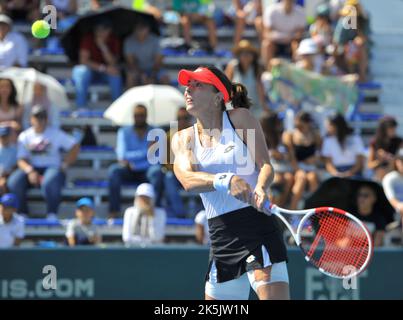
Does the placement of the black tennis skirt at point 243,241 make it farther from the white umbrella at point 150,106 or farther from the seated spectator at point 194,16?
the seated spectator at point 194,16

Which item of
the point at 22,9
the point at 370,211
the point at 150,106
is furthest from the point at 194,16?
the point at 370,211

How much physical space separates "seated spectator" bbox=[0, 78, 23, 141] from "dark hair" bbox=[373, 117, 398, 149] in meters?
3.56

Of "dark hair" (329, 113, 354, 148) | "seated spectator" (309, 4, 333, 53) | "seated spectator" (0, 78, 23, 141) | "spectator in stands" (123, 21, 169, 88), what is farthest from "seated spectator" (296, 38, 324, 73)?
→ "seated spectator" (0, 78, 23, 141)

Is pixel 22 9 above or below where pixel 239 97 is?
above

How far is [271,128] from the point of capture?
36.4 ft

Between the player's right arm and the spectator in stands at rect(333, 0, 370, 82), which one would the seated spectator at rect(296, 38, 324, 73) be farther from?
the player's right arm

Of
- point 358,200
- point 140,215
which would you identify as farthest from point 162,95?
point 358,200

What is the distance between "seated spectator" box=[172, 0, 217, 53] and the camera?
13094 millimetres

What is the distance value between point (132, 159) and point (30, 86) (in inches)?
54.8

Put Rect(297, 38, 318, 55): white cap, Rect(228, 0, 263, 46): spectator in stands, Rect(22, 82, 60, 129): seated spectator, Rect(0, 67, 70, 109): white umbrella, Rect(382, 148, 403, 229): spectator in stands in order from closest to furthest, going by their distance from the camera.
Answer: Rect(382, 148, 403, 229): spectator in stands
Rect(22, 82, 60, 129): seated spectator
Rect(0, 67, 70, 109): white umbrella
Rect(297, 38, 318, 55): white cap
Rect(228, 0, 263, 46): spectator in stands

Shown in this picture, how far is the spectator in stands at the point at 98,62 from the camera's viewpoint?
12227 millimetres

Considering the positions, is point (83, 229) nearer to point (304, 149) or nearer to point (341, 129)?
point (304, 149)

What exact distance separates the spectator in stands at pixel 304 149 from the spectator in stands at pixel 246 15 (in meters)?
2.19

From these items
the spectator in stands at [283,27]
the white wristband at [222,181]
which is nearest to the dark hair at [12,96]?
the spectator in stands at [283,27]
